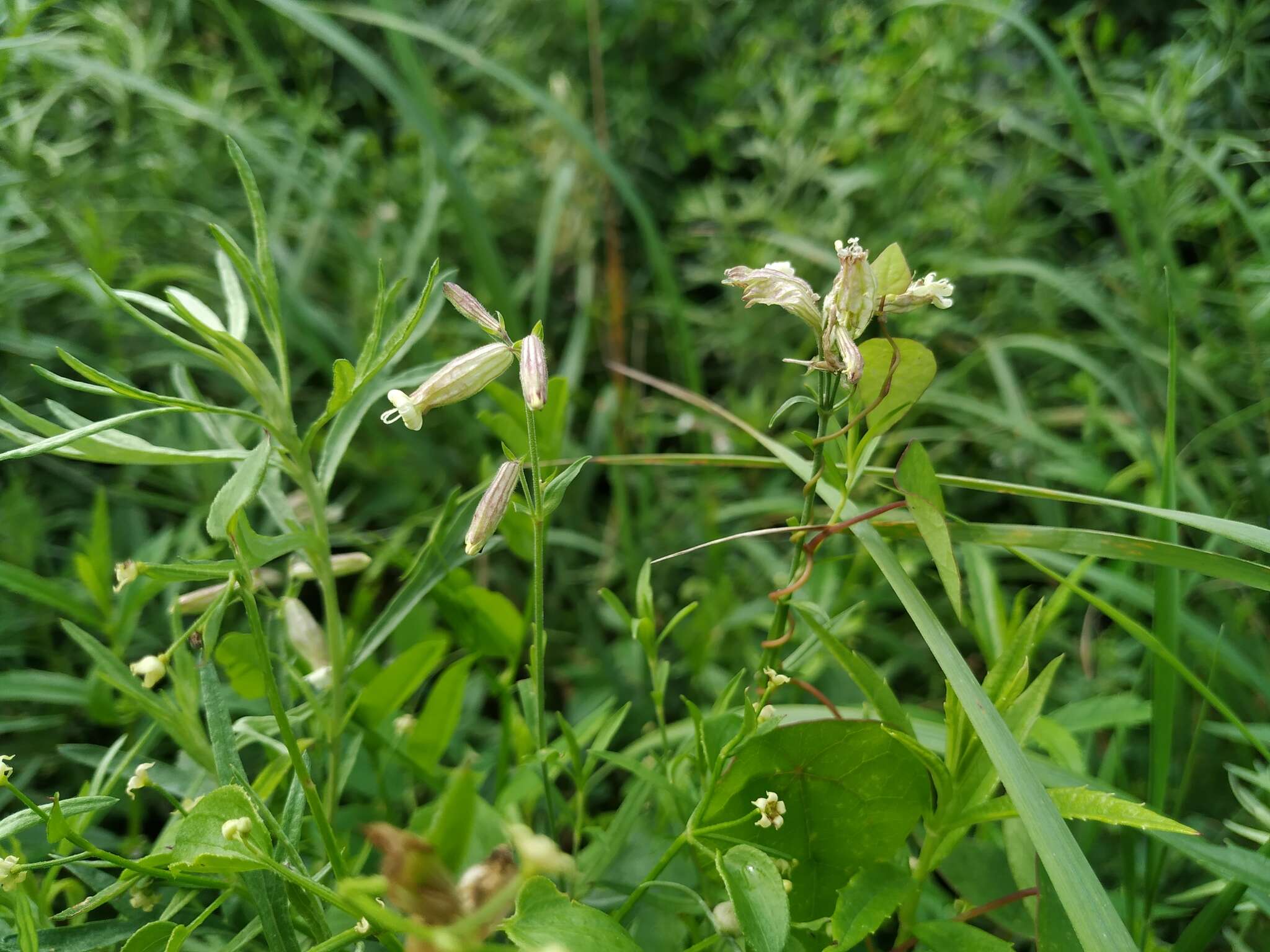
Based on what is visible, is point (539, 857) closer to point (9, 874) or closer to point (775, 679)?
point (775, 679)

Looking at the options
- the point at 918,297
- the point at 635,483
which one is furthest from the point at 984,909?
the point at 635,483

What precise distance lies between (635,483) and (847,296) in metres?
0.86

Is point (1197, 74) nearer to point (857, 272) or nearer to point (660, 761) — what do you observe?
point (857, 272)

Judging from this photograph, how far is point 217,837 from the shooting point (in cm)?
39

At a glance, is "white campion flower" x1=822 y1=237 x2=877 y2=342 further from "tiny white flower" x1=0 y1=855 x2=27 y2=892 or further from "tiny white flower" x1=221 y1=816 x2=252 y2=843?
"tiny white flower" x1=0 y1=855 x2=27 y2=892

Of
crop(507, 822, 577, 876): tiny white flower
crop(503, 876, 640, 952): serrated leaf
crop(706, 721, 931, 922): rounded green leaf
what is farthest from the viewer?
crop(706, 721, 931, 922): rounded green leaf

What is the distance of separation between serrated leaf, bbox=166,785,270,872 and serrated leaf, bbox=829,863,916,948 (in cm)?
27

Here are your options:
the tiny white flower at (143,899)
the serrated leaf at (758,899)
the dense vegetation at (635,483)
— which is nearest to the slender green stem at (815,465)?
the dense vegetation at (635,483)

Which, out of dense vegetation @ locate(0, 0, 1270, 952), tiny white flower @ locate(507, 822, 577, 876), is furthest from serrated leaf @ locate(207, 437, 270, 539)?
tiny white flower @ locate(507, 822, 577, 876)

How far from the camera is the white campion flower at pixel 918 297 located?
18.8 inches

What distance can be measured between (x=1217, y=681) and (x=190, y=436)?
1064mm

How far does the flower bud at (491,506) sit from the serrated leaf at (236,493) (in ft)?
0.34

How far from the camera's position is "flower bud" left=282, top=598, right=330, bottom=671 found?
57 centimetres

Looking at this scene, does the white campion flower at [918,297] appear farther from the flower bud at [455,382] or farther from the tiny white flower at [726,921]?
the tiny white flower at [726,921]
